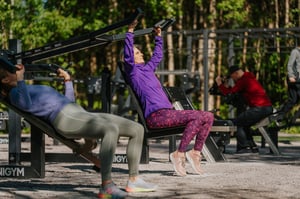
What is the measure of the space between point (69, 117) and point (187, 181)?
6.27 ft

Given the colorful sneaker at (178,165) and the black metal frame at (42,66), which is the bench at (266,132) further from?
the black metal frame at (42,66)

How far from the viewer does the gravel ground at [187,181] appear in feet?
25.7

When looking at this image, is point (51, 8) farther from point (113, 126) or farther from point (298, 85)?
point (113, 126)

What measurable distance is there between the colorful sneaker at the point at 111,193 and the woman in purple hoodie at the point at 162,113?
2.28 metres

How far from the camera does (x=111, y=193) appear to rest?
7344 millimetres

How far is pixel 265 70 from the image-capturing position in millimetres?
33125

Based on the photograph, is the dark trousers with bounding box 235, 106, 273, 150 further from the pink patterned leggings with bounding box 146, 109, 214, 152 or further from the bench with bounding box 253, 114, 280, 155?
the pink patterned leggings with bounding box 146, 109, 214, 152

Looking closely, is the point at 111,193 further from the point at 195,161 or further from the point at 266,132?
the point at 266,132

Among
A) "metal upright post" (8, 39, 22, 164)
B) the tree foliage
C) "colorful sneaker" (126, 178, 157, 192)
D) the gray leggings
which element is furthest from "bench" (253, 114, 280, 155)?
the tree foliage

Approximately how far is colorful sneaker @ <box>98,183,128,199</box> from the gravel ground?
0.71ft

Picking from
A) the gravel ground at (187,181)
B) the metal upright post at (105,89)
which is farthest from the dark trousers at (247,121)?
the metal upright post at (105,89)

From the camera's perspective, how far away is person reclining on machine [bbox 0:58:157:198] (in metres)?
7.54

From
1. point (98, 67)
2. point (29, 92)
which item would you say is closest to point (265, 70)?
point (98, 67)

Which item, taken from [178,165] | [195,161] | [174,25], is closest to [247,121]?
[195,161]
